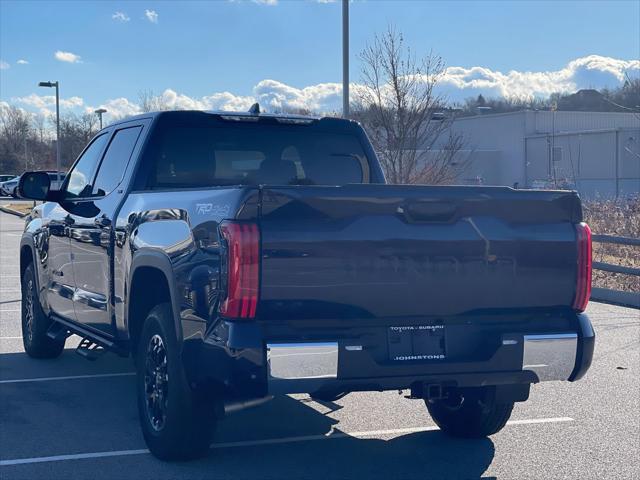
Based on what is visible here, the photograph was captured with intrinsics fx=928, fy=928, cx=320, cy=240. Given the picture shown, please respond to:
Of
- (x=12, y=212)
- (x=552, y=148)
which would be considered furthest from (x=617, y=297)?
(x=12, y=212)

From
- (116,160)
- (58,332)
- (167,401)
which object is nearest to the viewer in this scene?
(167,401)

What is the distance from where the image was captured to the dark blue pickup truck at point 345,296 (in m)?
4.63

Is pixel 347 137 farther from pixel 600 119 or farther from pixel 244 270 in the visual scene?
pixel 600 119

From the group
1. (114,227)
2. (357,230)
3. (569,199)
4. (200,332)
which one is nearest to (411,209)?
(357,230)

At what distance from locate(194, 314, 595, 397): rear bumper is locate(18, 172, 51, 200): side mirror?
3388 mm

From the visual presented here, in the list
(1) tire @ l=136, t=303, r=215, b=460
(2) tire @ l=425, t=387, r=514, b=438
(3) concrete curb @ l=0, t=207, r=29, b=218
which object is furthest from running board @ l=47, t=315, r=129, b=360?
(3) concrete curb @ l=0, t=207, r=29, b=218

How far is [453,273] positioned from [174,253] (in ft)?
5.14

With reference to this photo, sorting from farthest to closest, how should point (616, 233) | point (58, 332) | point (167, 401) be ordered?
point (616, 233)
point (58, 332)
point (167, 401)

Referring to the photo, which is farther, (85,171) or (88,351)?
(85,171)

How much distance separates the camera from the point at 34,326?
28.6ft

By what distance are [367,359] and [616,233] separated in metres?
13.5

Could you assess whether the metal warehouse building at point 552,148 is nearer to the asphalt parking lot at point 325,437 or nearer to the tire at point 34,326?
the tire at point 34,326

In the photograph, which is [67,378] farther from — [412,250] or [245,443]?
[412,250]

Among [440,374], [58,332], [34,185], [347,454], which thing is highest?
[34,185]
